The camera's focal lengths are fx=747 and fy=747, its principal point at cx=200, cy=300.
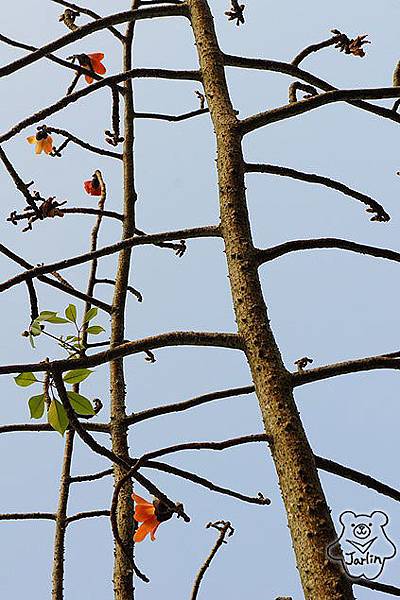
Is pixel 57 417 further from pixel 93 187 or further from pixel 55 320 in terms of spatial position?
pixel 93 187

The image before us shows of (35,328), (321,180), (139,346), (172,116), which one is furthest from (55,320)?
(172,116)

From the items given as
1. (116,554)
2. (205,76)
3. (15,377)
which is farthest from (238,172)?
(116,554)

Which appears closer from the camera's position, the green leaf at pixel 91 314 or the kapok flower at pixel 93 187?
the green leaf at pixel 91 314

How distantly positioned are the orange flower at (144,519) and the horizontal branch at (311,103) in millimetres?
580

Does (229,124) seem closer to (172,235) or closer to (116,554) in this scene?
(172,235)

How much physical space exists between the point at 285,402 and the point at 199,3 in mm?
669

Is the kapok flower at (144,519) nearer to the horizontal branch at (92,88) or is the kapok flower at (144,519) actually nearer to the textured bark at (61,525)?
the textured bark at (61,525)

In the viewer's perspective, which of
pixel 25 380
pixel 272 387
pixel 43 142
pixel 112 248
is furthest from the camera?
pixel 43 142

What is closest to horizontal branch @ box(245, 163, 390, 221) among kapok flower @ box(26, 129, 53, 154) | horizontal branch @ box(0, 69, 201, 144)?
horizontal branch @ box(0, 69, 201, 144)

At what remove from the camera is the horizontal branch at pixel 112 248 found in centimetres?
76

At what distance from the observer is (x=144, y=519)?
3.74 feet

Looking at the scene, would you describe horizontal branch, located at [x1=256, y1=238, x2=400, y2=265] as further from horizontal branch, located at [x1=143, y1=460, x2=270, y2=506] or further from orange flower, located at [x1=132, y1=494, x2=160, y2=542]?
orange flower, located at [x1=132, y1=494, x2=160, y2=542]

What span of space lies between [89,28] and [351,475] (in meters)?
0.62

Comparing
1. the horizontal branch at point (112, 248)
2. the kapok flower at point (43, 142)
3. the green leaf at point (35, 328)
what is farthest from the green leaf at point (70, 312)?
the kapok flower at point (43, 142)
